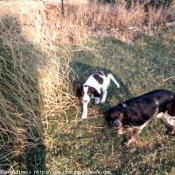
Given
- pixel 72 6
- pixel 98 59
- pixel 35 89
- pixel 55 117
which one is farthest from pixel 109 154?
pixel 72 6

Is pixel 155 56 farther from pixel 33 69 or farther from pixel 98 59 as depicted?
pixel 33 69

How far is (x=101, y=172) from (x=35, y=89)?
1.79 meters

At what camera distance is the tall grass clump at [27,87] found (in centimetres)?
334

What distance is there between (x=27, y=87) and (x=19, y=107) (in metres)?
0.34

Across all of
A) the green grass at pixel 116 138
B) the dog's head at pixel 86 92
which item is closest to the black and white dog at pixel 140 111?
the green grass at pixel 116 138

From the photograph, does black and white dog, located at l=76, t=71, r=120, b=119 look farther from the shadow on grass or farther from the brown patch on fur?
the shadow on grass

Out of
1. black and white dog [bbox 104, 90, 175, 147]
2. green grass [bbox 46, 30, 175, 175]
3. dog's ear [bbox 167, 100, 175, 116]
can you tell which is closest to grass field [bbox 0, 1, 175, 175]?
green grass [bbox 46, 30, 175, 175]

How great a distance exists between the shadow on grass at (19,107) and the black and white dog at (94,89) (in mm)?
743

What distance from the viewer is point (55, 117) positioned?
410 cm

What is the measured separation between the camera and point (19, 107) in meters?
3.72

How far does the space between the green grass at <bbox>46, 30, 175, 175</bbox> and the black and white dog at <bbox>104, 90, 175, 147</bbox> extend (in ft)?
0.79

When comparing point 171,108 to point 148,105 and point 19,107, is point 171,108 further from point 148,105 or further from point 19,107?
point 19,107

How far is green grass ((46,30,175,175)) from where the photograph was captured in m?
3.12

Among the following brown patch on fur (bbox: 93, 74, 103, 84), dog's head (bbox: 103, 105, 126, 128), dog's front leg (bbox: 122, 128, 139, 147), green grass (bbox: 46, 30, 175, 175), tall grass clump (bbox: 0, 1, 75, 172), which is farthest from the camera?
brown patch on fur (bbox: 93, 74, 103, 84)
